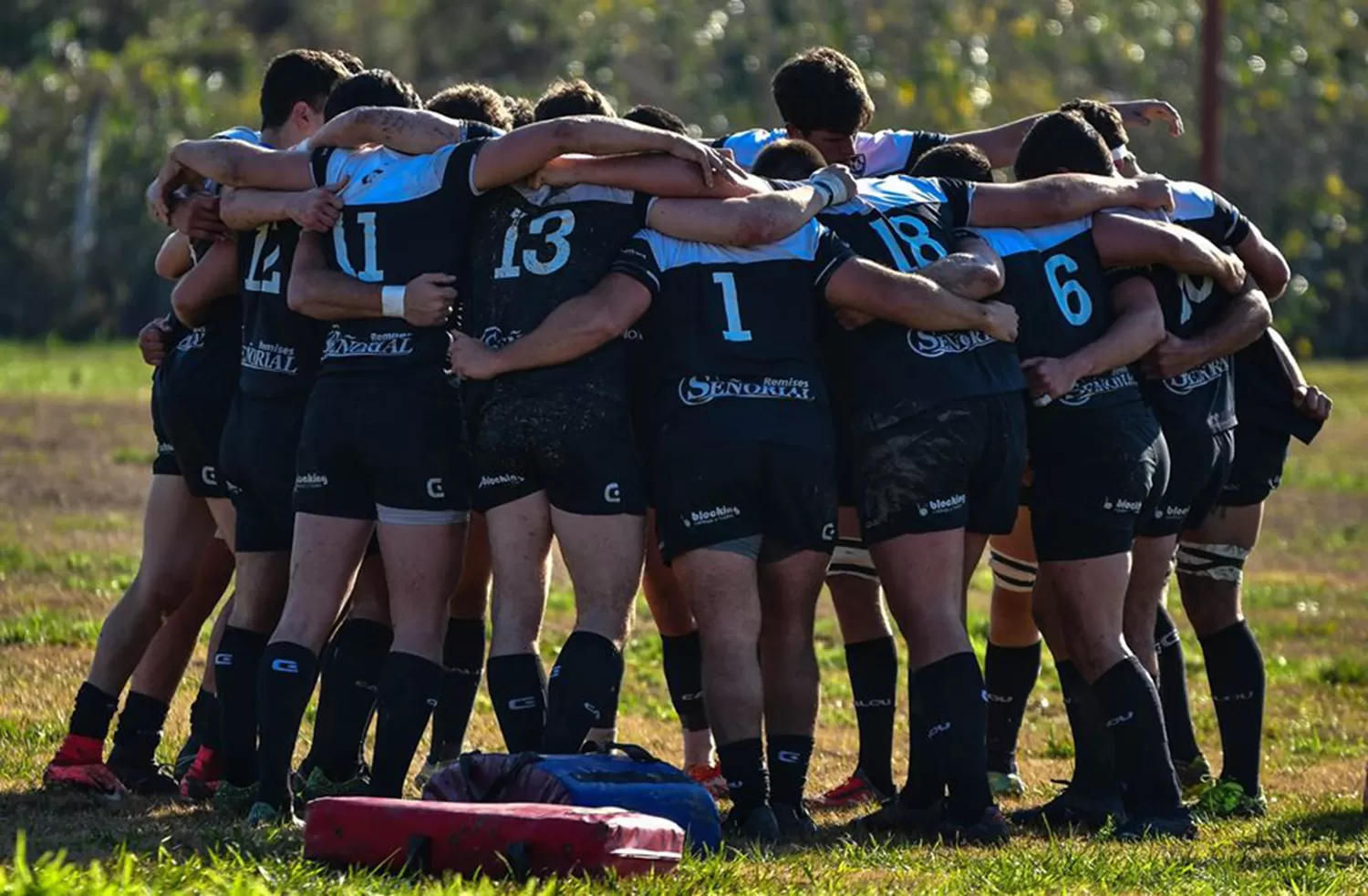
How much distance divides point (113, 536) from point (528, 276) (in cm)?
827

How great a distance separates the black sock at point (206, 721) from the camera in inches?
316

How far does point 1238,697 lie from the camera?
28.3 feet

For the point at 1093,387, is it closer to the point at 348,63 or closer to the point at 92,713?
the point at 348,63

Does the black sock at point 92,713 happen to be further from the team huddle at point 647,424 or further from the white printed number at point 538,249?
the white printed number at point 538,249

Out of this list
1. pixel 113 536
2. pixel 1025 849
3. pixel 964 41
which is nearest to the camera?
pixel 1025 849

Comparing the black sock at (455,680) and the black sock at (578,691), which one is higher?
the black sock at (578,691)

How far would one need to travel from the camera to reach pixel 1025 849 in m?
7.09

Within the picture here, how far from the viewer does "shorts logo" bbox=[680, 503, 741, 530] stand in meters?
7.18

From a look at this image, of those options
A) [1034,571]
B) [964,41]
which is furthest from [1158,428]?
[964,41]

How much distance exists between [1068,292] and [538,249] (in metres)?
1.90

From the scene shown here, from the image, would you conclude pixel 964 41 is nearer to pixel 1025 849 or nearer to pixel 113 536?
pixel 113 536

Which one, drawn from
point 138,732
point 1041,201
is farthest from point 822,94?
point 138,732

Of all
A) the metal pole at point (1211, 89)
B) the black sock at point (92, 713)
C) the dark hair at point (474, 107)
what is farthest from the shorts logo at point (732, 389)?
the metal pole at point (1211, 89)

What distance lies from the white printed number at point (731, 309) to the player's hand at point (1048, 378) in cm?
107
